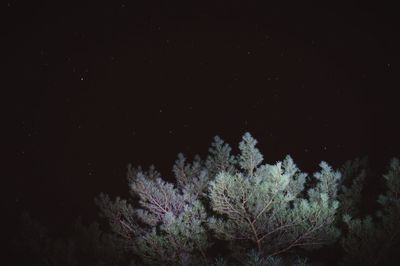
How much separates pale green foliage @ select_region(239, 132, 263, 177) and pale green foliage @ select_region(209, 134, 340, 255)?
16 mm

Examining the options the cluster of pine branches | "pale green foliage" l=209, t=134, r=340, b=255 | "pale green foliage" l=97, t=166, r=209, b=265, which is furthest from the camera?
"pale green foliage" l=97, t=166, r=209, b=265

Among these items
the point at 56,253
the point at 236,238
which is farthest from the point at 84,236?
the point at 236,238

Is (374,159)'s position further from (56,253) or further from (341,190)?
(56,253)

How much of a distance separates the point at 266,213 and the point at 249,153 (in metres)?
1.00

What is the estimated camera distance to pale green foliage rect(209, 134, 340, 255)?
417cm

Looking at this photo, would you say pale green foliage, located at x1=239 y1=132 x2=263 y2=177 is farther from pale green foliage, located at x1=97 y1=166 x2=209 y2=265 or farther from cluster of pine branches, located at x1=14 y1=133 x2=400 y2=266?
pale green foliage, located at x1=97 y1=166 x2=209 y2=265

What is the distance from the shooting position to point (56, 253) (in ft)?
16.9

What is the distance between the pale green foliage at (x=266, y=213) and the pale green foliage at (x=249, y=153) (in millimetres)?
16

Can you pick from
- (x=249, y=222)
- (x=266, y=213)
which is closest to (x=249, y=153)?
(x=266, y=213)

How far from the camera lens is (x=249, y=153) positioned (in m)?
5.28

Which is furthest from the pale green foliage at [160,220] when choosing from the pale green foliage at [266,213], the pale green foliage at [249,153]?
the pale green foliage at [249,153]

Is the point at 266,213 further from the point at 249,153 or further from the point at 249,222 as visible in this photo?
the point at 249,153

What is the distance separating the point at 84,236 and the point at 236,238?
2.38 meters

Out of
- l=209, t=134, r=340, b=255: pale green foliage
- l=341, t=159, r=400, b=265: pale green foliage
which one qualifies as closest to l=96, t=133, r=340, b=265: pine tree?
l=209, t=134, r=340, b=255: pale green foliage
